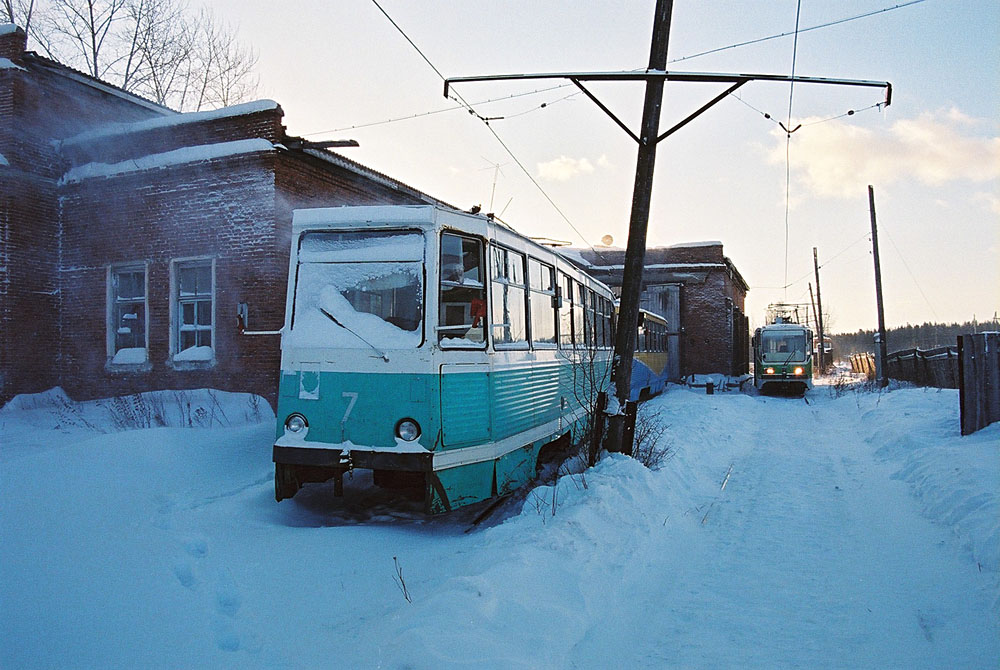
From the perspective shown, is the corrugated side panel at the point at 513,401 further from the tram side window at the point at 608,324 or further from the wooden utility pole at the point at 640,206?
the tram side window at the point at 608,324

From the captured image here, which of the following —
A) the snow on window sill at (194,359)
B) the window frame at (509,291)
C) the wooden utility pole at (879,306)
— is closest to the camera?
the window frame at (509,291)

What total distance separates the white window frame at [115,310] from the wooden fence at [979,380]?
1408 cm

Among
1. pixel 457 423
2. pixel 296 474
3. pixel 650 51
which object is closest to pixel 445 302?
pixel 457 423

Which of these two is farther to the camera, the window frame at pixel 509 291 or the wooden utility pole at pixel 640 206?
the wooden utility pole at pixel 640 206

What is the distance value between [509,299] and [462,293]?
32.5 inches

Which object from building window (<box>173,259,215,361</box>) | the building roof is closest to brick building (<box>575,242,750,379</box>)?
the building roof

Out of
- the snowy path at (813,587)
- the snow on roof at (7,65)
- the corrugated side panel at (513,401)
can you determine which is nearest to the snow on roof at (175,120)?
the snow on roof at (7,65)

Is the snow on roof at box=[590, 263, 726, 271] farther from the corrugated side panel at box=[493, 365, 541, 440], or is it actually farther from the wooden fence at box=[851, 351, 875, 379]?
the corrugated side panel at box=[493, 365, 541, 440]

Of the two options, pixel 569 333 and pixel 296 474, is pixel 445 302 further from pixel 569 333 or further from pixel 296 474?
pixel 569 333

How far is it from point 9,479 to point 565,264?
672 cm

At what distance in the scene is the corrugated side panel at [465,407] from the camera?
19.7 feet

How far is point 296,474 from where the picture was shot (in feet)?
20.5

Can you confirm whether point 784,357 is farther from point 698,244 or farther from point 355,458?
point 355,458

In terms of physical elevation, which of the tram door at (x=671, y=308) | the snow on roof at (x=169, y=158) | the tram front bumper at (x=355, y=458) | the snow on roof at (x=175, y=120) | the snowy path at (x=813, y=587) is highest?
the snow on roof at (x=175, y=120)
